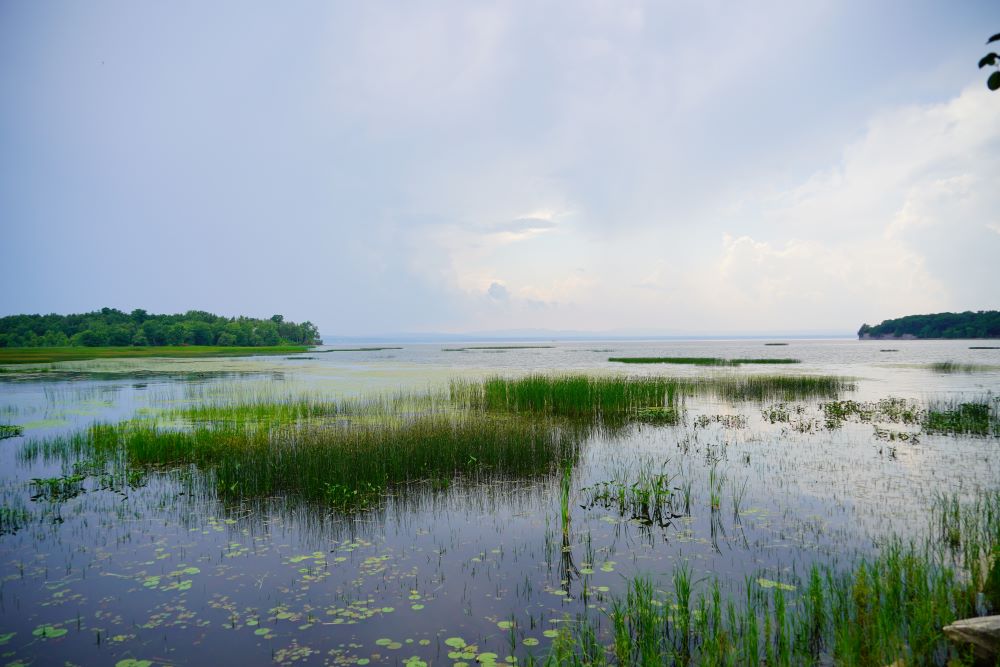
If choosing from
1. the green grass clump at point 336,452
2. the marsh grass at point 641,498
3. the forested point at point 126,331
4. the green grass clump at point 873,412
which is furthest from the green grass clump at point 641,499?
the forested point at point 126,331

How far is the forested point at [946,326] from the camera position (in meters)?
122

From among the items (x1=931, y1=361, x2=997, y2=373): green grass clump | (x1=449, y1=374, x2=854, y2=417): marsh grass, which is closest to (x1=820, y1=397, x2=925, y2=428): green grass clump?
(x1=449, y1=374, x2=854, y2=417): marsh grass

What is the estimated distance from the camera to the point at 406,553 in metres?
7.73

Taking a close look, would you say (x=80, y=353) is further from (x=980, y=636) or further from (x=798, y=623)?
(x=980, y=636)

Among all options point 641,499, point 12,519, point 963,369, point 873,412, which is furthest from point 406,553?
point 963,369

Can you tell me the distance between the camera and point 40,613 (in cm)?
609

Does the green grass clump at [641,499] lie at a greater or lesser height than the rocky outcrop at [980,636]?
lesser

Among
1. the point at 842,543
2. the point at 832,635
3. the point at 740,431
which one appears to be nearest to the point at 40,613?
the point at 832,635

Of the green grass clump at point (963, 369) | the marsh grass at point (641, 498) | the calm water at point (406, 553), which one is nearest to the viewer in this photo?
the calm water at point (406, 553)

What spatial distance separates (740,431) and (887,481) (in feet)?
19.9

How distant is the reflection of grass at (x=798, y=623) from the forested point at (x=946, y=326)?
155159 millimetres

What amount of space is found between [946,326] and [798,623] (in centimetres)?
17238

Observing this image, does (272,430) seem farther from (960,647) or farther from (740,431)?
(960,647)

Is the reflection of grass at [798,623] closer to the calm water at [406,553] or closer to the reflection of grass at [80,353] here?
the calm water at [406,553]
